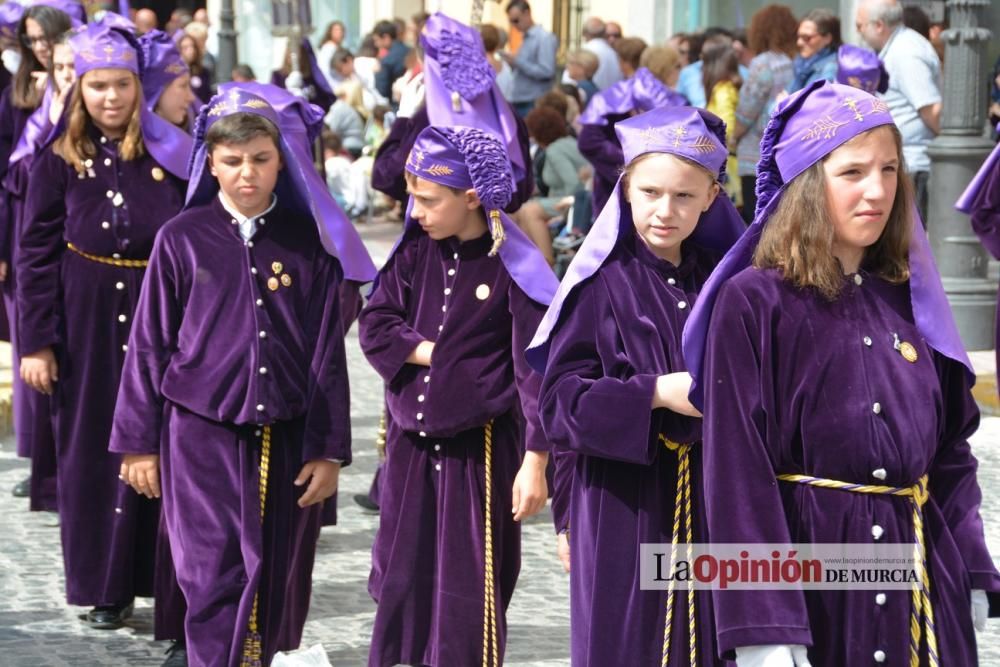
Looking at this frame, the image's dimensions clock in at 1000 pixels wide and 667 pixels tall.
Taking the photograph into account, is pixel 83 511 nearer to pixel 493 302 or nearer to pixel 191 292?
pixel 191 292

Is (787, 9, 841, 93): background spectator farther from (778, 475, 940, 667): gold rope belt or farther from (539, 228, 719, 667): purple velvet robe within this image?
(778, 475, 940, 667): gold rope belt

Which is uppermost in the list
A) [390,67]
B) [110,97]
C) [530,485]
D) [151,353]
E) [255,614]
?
[390,67]

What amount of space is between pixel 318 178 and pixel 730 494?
2.60 m

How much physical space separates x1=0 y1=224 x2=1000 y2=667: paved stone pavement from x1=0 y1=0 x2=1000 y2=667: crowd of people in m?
0.17

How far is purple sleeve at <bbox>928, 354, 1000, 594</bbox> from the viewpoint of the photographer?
12.5 ft

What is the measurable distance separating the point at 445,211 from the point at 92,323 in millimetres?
1745

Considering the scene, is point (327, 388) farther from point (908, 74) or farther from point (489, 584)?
point (908, 74)

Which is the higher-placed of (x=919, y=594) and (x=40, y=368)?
(x=40, y=368)

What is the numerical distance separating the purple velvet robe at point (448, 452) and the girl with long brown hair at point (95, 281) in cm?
130

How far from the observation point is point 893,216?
3.82 m

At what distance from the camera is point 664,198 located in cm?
444

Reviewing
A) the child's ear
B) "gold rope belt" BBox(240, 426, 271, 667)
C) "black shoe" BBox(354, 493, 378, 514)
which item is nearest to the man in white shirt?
"black shoe" BBox(354, 493, 378, 514)

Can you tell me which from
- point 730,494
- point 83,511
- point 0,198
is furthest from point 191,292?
point 0,198

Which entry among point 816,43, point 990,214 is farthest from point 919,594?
point 816,43
